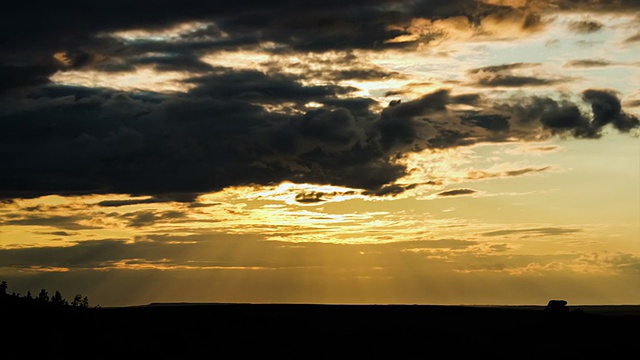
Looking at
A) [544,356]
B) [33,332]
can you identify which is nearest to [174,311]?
[33,332]

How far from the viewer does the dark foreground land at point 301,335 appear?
260 ft

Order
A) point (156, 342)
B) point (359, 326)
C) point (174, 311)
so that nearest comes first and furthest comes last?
point (156, 342) → point (359, 326) → point (174, 311)

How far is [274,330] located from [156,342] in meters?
15.2

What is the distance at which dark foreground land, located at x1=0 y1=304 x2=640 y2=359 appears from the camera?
7938 cm

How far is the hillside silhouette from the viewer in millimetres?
79812

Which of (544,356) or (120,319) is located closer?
(544,356)

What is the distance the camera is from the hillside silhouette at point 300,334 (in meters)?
79.8

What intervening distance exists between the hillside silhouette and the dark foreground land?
97 mm

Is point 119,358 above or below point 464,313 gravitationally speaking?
below

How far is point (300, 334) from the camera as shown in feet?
302

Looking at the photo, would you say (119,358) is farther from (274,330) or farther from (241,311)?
(241,311)

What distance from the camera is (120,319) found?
96.6m

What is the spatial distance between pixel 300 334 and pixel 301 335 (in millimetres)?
635

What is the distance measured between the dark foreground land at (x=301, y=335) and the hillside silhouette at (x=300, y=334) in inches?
3.8
